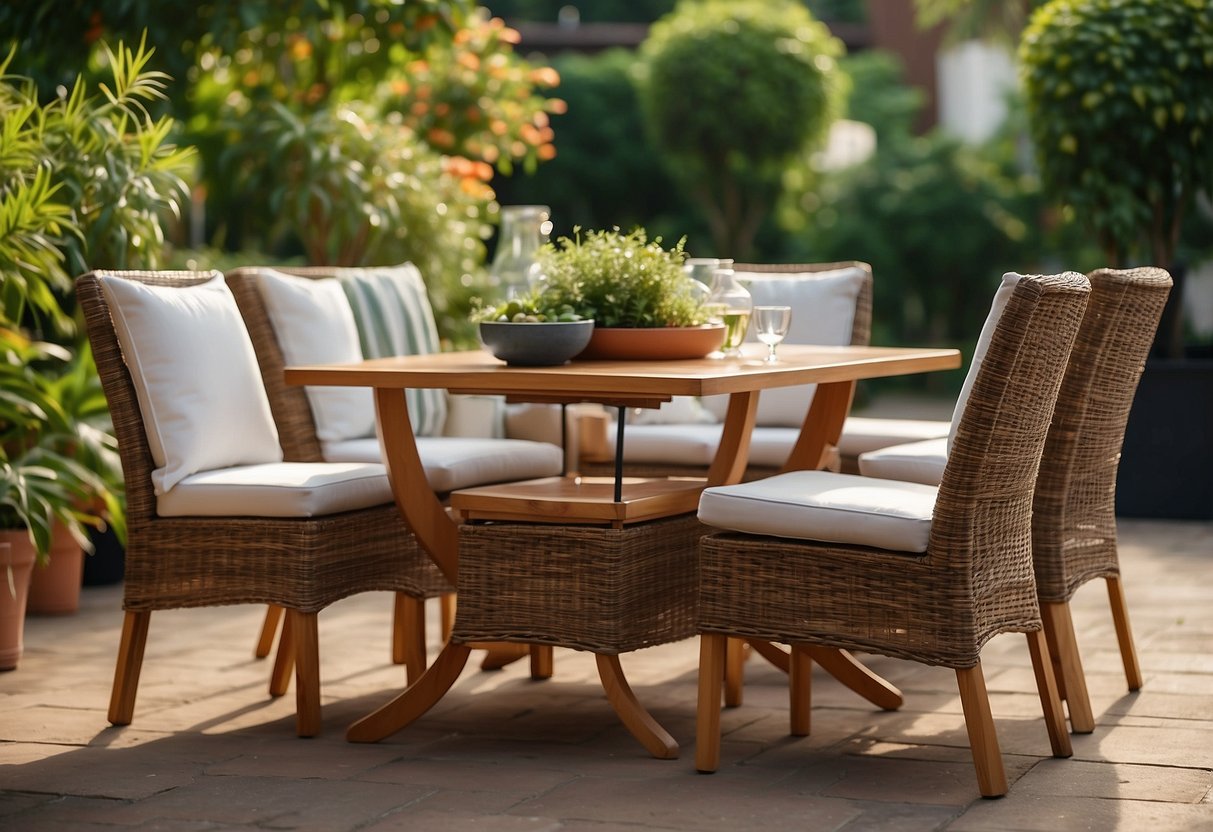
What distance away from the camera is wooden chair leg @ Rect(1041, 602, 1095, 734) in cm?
344

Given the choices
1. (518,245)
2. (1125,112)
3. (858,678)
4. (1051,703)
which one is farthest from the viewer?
(1125,112)

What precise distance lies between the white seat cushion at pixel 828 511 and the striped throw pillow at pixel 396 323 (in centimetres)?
151

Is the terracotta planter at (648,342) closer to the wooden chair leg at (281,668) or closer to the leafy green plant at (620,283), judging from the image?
the leafy green plant at (620,283)

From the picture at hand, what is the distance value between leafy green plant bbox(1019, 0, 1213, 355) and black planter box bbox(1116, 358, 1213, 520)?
331 mm

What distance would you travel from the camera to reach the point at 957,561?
295 cm

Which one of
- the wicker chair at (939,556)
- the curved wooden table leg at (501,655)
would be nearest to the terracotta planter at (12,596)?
the curved wooden table leg at (501,655)

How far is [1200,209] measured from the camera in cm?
1018

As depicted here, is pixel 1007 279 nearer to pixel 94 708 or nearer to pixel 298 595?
pixel 298 595

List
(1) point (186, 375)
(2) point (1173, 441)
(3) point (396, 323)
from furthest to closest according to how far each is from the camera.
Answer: (2) point (1173, 441)
(3) point (396, 323)
(1) point (186, 375)

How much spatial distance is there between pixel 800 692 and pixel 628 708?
0.40 m

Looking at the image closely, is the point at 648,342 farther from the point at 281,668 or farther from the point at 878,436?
the point at 281,668

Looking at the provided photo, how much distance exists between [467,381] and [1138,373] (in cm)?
149

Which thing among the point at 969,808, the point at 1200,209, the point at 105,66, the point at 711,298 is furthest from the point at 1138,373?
the point at 1200,209

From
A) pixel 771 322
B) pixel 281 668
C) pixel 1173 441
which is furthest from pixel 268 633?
pixel 1173 441
